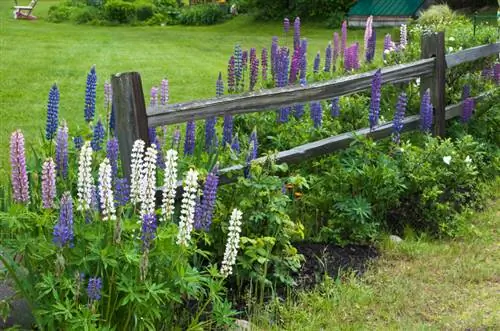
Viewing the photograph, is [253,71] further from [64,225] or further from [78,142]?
[64,225]

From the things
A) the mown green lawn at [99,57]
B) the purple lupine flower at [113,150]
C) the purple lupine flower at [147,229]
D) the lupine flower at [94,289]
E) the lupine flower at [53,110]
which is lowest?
the mown green lawn at [99,57]

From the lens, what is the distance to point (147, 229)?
133 inches

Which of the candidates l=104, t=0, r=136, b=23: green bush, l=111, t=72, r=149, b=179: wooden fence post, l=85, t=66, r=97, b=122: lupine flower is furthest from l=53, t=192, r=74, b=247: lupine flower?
l=104, t=0, r=136, b=23: green bush

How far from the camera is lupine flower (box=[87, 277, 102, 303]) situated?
3258 millimetres

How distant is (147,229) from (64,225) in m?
0.36

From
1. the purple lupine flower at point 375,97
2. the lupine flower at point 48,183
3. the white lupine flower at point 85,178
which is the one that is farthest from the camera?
the purple lupine flower at point 375,97

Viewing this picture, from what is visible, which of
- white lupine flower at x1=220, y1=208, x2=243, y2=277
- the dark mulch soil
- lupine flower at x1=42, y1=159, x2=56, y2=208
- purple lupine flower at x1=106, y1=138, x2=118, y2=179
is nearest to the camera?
lupine flower at x1=42, y1=159, x2=56, y2=208

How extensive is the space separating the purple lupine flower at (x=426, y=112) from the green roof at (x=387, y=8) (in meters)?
18.0

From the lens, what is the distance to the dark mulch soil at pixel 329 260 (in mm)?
4730

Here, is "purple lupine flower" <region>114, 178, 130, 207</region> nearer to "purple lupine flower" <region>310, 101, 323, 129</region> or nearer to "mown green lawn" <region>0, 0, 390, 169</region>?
"purple lupine flower" <region>310, 101, 323, 129</region>

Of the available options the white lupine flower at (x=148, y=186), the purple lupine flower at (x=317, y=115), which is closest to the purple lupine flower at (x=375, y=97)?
the purple lupine flower at (x=317, y=115)

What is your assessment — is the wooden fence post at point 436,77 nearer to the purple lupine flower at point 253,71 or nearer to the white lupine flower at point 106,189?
the purple lupine flower at point 253,71

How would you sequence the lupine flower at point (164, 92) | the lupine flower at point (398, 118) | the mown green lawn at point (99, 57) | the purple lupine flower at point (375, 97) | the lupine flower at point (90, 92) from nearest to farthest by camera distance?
the lupine flower at point (90, 92) < the lupine flower at point (164, 92) < the purple lupine flower at point (375, 97) < the lupine flower at point (398, 118) < the mown green lawn at point (99, 57)

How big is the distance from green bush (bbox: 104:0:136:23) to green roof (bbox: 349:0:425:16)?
817 cm
